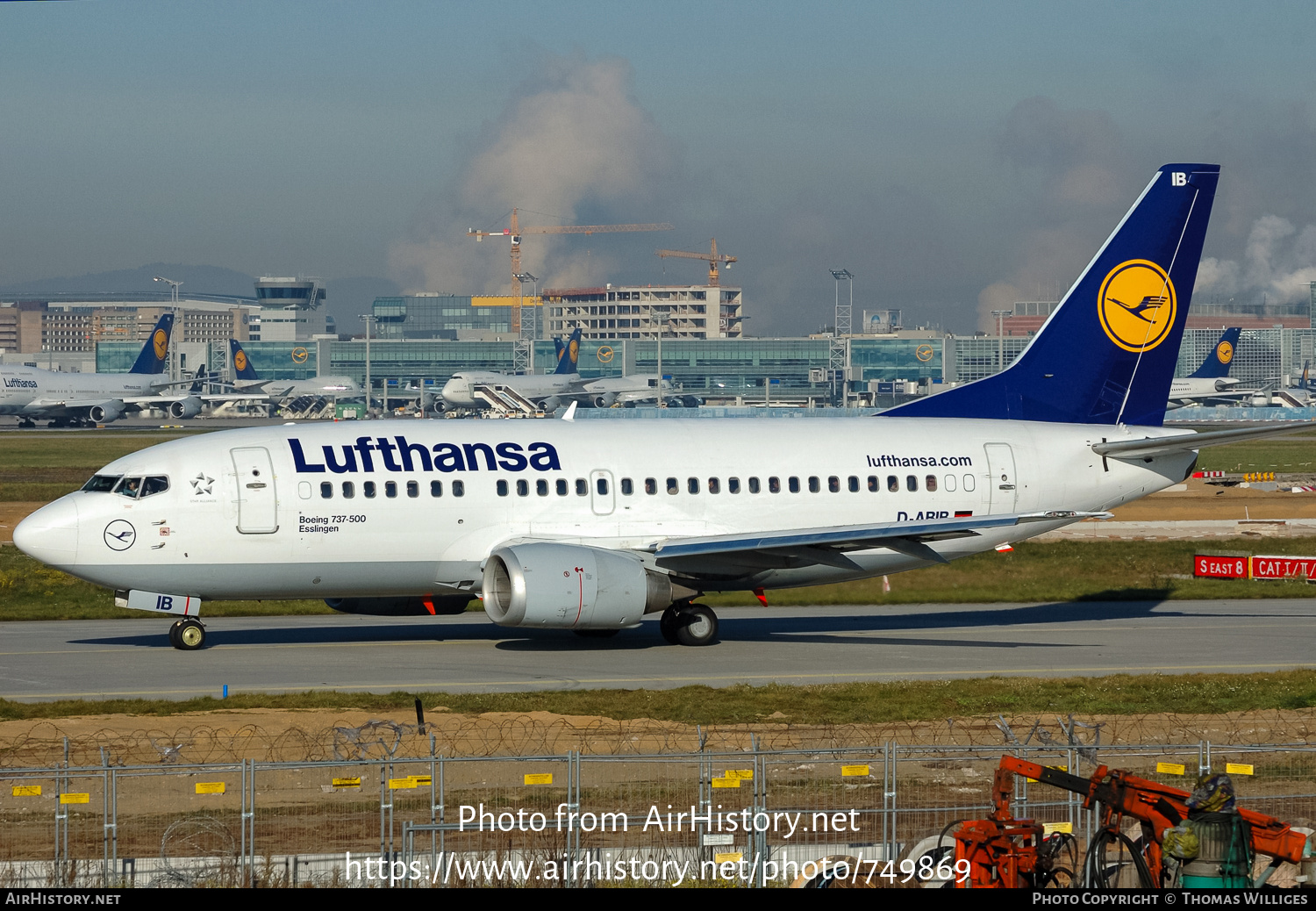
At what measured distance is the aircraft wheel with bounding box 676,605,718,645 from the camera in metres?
29.9

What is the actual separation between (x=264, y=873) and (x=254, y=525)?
15881 millimetres

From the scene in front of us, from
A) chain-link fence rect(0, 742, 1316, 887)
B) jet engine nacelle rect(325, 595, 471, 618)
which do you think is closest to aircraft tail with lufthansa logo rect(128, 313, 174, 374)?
jet engine nacelle rect(325, 595, 471, 618)

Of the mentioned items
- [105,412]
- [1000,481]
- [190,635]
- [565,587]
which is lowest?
[190,635]

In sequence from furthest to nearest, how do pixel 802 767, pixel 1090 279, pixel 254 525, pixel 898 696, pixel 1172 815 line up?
pixel 1090 279, pixel 254 525, pixel 898 696, pixel 802 767, pixel 1172 815

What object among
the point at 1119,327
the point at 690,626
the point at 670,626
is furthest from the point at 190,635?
the point at 1119,327

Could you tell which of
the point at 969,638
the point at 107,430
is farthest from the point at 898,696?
the point at 107,430

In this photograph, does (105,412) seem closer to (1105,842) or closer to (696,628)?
(696,628)

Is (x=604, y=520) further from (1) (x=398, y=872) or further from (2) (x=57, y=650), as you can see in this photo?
(1) (x=398, y=872)

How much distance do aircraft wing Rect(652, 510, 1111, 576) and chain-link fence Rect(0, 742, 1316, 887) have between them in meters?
8.93

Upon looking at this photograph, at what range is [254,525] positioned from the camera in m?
28.3

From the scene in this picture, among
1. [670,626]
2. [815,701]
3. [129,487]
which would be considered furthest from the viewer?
[670,626]

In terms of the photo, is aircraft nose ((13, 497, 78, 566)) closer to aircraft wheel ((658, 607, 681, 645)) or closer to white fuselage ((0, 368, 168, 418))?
aircraft wheel ((658, 607, 681, 645))

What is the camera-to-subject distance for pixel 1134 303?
34375 millimetres

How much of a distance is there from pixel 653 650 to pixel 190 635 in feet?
30.8
